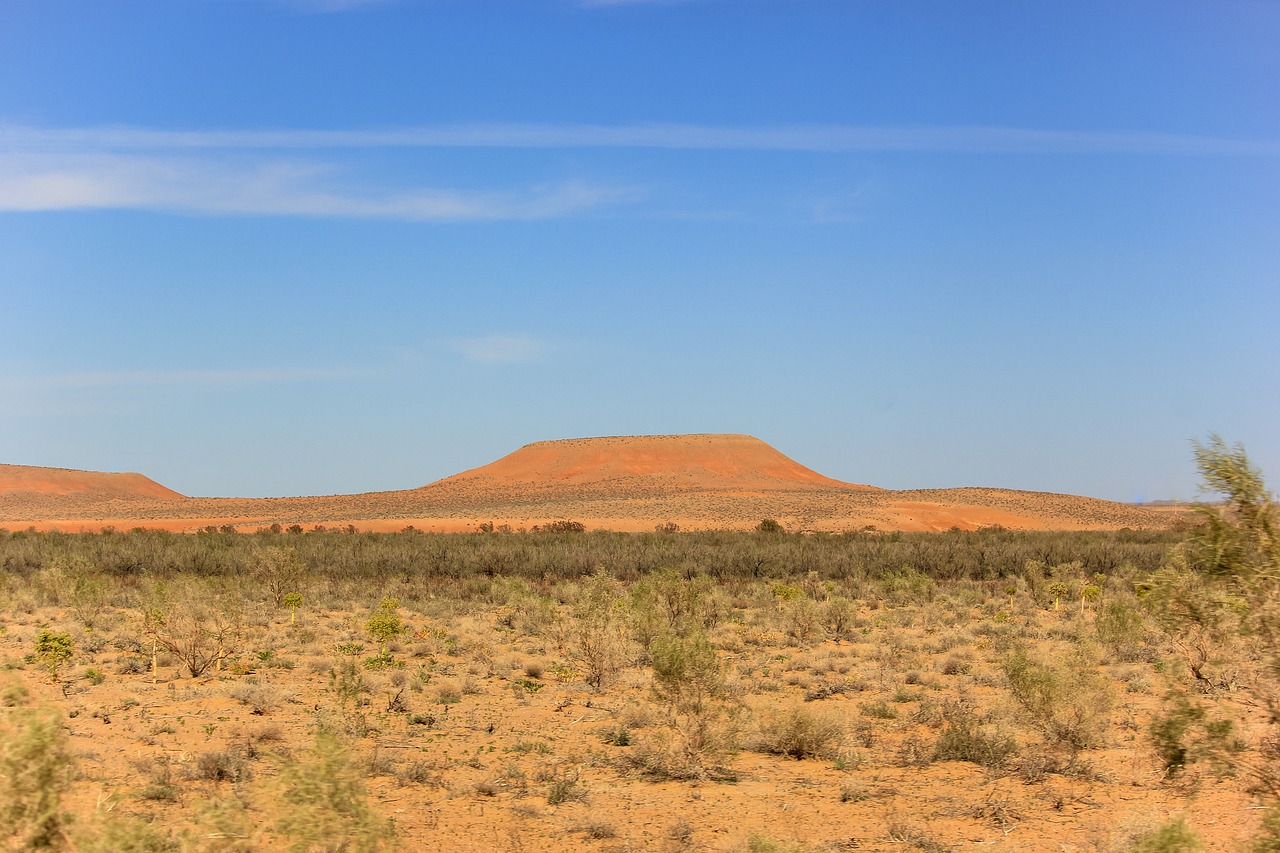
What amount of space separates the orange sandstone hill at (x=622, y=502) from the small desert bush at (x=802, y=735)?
1955 inches

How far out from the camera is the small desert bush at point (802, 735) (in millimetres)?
11422

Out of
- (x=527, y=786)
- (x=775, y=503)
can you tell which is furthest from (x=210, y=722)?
(x=775, y=503)

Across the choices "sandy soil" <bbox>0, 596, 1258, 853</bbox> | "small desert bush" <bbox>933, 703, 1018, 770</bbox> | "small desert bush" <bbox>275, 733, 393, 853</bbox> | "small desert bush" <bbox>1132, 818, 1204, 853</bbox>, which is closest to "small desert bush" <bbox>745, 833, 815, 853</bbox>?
"sandy soil" <bbox>0, 596, 1258, 853</bbox>

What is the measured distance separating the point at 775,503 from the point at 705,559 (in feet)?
154

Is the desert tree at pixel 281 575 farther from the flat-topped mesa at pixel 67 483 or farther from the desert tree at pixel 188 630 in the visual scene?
the flat-topped mesa at pixel 67 483

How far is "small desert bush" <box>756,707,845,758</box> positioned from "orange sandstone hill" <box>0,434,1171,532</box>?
4965 cm

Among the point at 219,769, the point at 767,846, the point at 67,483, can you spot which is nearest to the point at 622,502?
the point at 219,769

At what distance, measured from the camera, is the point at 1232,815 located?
8992 mm

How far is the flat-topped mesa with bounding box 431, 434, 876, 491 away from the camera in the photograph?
112 m

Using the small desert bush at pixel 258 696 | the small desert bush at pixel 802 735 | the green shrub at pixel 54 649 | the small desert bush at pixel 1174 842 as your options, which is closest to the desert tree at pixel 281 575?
the green shrub at pixel 54 649

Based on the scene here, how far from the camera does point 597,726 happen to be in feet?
42.1

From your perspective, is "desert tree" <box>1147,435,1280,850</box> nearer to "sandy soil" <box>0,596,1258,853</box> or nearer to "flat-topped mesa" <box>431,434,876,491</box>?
"sandy soil" <box>0,596,1258,853</box>

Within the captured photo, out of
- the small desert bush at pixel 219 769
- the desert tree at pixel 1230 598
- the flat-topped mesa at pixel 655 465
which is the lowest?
the small desert bush at pixel 219 769

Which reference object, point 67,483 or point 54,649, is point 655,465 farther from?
point 54,649
